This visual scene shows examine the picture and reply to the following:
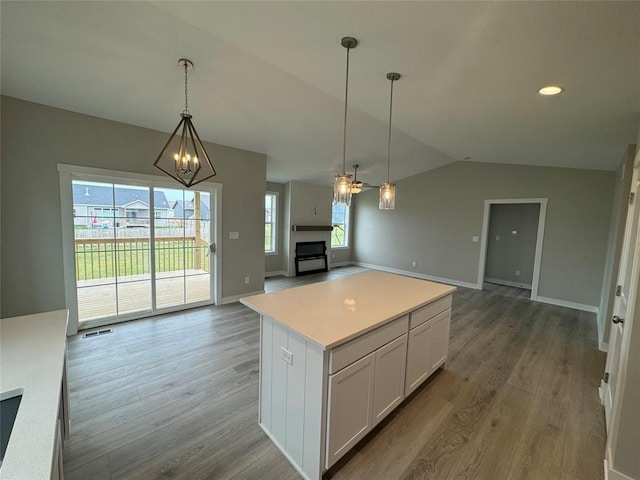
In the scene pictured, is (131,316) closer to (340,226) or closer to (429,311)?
(429,311)

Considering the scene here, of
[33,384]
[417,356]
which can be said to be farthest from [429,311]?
[33,384]

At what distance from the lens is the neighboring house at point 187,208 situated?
398 cm

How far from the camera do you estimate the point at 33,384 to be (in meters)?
1.04

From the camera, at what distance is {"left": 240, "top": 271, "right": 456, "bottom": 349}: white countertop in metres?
1.56

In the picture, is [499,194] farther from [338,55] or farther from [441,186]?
[338,55]

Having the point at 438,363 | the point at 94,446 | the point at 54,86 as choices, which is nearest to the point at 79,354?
the point at 94,446

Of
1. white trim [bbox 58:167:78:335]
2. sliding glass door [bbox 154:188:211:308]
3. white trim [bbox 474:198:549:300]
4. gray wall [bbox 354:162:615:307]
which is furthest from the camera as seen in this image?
white trim [bbox 474:198:549:300]

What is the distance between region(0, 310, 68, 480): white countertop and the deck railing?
2.09 metres

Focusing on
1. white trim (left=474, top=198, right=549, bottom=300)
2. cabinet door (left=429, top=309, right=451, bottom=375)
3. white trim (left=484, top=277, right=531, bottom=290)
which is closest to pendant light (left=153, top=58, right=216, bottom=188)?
cabinet door (left=429, top=309, right=451, bottom=375)

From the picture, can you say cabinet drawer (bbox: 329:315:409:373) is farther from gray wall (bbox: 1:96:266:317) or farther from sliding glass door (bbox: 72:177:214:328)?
gray wall (bbox: 1:96:266:317)

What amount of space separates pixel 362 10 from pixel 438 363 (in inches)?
Answer: 114

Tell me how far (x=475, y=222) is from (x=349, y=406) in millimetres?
5662

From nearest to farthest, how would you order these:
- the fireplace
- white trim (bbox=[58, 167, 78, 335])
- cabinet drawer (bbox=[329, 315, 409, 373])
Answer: cabinet drawer (bbox=[329, 315, 409, 373]), white trim (bbox=[58, 167, 78, 335]), the fireplace

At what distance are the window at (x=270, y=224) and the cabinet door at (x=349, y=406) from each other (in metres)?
5.48
